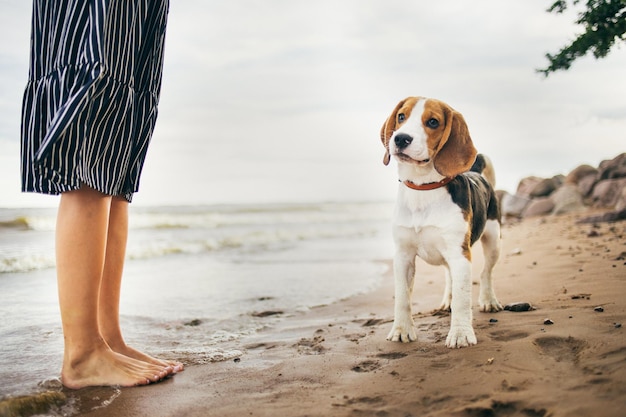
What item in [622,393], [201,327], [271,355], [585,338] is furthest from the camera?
[201,327]

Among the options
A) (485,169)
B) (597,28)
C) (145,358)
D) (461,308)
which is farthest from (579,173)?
(145,358)

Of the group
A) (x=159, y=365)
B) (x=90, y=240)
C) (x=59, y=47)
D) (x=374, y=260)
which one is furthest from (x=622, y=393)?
(x=374, y=260)

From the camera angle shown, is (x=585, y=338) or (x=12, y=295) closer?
(x=585, y=338)

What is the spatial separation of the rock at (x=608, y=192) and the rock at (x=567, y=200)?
38 cm

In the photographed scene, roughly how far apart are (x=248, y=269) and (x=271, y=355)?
4.77 metres

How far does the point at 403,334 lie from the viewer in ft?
10.7

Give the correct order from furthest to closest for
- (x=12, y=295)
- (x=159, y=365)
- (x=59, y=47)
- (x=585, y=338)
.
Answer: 1. (x=12, y=295)
2. (x=159, y=365)
3. (x=585, y=338)
4. (x=59, y=47)

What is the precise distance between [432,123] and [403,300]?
1.11 meters

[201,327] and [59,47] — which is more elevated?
[59,47]

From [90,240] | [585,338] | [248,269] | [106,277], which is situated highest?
[90,240]

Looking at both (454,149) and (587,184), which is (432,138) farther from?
(587,184)

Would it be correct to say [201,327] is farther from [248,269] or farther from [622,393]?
[248,269]

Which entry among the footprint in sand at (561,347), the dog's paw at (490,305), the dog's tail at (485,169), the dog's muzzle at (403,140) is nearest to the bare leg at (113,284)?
the dog's muzzle at (403,140)

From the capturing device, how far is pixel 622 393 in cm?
202
